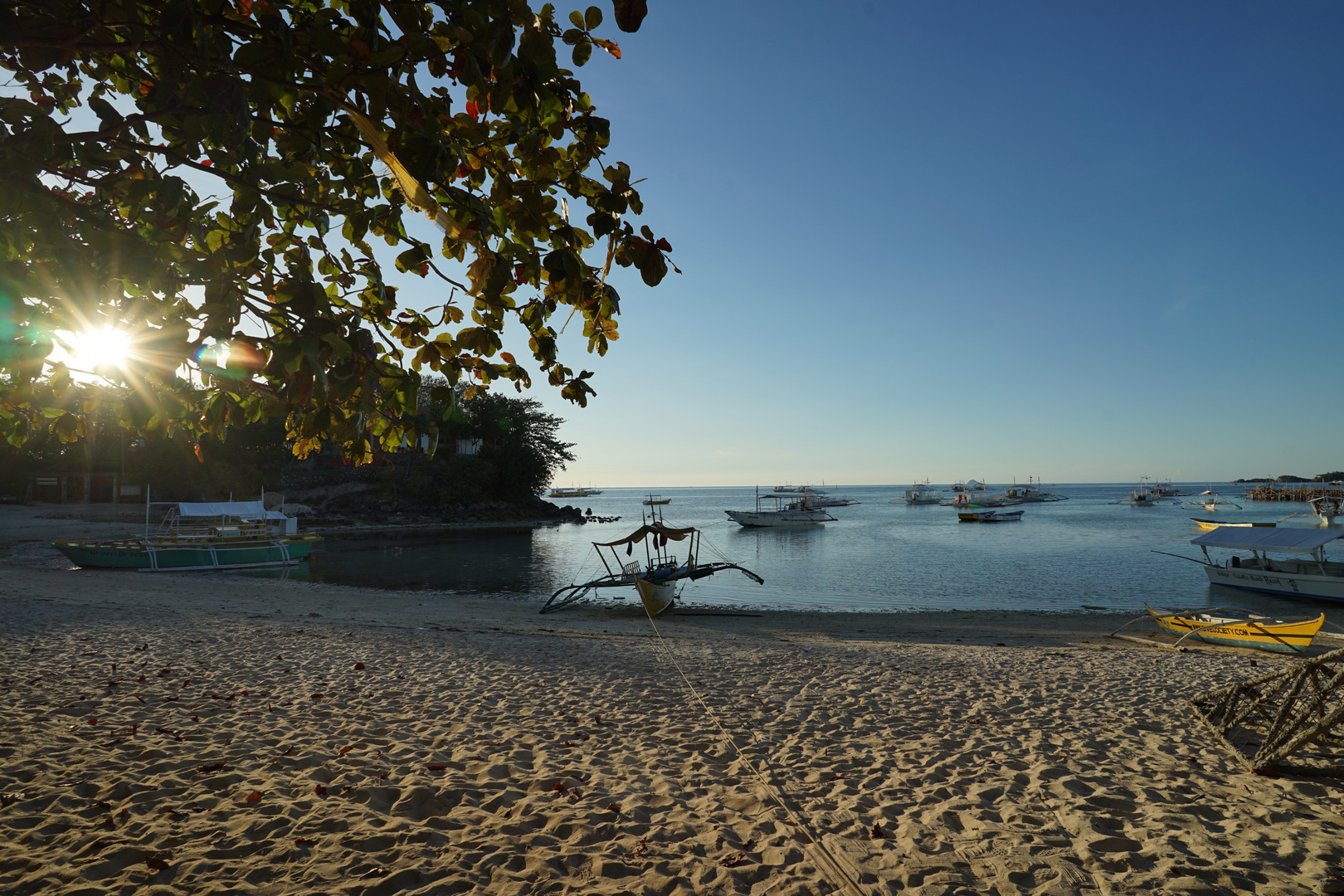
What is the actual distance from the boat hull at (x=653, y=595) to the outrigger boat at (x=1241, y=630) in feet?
40.3

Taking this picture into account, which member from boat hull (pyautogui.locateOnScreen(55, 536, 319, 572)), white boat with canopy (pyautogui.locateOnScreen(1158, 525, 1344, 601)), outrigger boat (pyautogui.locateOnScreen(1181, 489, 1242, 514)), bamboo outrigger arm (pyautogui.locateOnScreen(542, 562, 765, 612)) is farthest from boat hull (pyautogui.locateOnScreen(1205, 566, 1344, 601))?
outrigger boat (pyautogui.locateOnScreen(1181, 489, 1242, 514))

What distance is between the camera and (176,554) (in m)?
25.6

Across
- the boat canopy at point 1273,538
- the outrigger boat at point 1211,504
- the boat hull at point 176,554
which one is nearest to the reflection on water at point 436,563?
the boat hull at point 176,554

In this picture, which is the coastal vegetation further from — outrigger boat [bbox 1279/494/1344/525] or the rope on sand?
outrigger boat [bbox 1279/494/1344/525]

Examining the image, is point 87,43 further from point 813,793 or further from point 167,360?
point 813,793

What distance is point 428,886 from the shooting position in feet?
11.9

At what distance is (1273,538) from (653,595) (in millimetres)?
20907

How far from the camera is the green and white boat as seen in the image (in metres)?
24.7

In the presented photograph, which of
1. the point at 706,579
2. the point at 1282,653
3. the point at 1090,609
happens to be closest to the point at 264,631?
the point at 706,579

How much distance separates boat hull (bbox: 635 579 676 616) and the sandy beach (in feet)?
28.8

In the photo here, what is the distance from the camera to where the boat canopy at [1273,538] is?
1948 centimetres

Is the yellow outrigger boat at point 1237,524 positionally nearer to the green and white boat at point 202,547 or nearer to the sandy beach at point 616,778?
the sandy beach at point 616,778

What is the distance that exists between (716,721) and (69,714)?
6678 millimetres

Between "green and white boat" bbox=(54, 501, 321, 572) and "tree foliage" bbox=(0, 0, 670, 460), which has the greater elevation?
"tree foliage" bbox=(0, 0, 670, 460)
